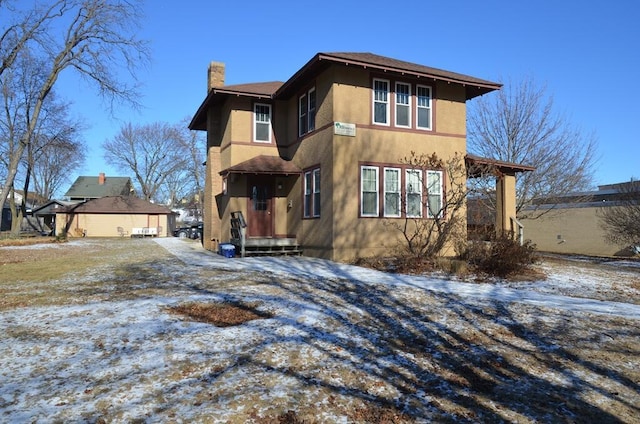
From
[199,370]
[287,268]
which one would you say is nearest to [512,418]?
[199,370]

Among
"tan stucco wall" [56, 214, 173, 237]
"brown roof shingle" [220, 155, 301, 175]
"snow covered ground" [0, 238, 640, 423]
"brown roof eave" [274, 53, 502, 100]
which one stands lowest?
"snow covered ground" [0, 238, 640, 423]

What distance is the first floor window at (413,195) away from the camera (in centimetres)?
1421

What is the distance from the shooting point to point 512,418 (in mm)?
4051

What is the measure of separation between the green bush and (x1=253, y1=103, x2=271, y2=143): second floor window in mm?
9058

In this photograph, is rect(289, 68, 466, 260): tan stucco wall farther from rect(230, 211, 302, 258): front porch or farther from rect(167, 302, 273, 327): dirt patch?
rect(167, 302, 273, 327): dirt patch

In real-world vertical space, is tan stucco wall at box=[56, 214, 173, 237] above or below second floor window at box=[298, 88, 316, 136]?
below

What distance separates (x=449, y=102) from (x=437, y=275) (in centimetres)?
684

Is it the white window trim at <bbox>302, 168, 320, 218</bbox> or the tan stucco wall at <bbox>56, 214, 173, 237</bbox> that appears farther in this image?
the tan stucco wall at <bbox>56, 214, 173, 237</bbox>

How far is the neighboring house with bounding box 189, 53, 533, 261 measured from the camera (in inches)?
524

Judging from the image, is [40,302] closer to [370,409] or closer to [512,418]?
[370,409]

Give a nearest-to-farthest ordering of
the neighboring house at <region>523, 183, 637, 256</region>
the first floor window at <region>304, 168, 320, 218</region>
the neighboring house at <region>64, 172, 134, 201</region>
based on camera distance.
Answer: the first floor window at <region>304, 168, 320, 218</region>, the neighboring house at <region>523, 183, 637, 256</region>, the neighboring house at <region>64, 172, 134, 201</region>

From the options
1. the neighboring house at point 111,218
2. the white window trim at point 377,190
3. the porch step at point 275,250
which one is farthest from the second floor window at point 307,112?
the neighboring house at point 111,218

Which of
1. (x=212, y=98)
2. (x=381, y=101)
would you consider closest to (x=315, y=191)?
(x=381, y=101)

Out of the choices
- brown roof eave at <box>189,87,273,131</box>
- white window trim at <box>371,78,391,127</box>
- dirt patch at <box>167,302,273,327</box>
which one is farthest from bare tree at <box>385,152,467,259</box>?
dirt patch at <box>167,302,273,327</box>
